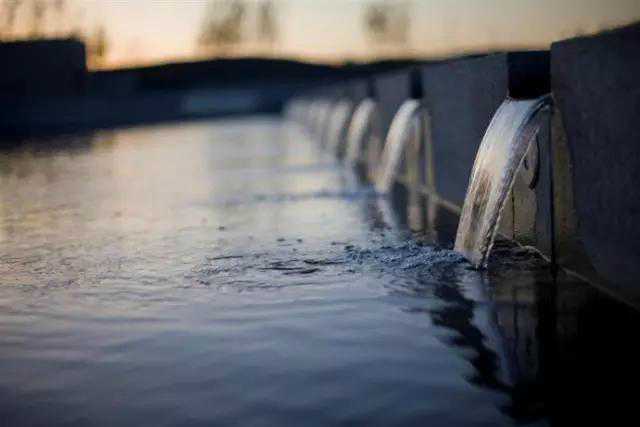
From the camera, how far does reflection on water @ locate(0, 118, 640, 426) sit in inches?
152

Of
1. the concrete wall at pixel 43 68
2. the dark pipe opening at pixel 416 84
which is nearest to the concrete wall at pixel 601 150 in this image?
the dark pipe opening at pixel 416 84

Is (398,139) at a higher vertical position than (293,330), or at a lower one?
higher

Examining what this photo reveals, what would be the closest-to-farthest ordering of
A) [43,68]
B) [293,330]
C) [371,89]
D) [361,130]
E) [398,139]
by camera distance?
[293,330] → [398,139] → [361,130] → [371,89] → [43,68]

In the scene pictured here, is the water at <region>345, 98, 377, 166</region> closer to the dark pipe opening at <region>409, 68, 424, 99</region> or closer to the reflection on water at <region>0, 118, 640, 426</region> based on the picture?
the dark pipe opening at <region>409, 68, 424, 99</region>

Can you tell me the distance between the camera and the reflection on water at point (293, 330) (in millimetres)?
3863

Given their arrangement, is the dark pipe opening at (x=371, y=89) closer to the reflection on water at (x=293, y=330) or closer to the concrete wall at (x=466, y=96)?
the concrete wall at (x=466, y=96)

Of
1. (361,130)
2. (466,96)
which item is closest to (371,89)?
(361,130)

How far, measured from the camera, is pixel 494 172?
6887 mm

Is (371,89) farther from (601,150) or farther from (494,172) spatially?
(601,150)

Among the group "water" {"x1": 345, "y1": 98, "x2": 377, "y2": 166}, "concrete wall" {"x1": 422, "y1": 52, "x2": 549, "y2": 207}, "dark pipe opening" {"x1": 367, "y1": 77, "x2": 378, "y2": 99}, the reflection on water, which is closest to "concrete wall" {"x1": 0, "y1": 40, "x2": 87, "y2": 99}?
"water" {"x1": 345, "y1": 98, "x2": 377, "y2": 166}

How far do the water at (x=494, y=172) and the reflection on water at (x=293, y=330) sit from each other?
10.1 inches

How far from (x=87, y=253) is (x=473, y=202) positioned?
356 cm

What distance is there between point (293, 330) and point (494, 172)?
2.57 metres

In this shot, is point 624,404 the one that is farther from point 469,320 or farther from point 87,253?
point 87,253
